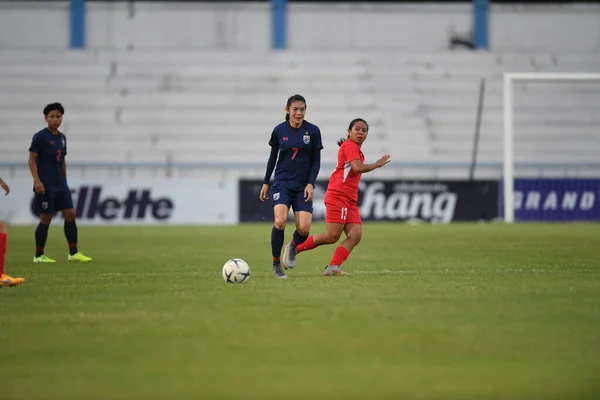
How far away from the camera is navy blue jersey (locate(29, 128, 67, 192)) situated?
15.1 meters

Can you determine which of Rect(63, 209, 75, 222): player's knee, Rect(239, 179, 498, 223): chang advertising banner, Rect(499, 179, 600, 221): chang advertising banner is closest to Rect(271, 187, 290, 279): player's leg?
Rect(63, 209, 75, 222): player's knee

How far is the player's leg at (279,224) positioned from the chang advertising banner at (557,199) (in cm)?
2243

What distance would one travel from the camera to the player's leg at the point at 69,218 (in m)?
15.5

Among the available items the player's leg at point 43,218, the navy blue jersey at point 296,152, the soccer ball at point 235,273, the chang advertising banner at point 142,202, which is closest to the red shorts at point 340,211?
the navy blue jersey at point 296,152

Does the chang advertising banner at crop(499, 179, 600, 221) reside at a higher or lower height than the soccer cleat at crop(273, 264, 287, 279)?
lower

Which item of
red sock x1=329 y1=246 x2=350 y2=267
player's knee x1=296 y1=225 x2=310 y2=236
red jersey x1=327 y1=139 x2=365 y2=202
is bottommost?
red sock x1=329 y1=246 x2=350 y2=267

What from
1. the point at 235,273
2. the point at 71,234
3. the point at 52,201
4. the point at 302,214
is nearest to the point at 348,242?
the point at 302,214

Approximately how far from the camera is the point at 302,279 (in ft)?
38.1

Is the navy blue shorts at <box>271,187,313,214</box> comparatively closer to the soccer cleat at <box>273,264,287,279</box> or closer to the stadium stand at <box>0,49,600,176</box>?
the soccer cleat at <box>273,264,287,279</box>

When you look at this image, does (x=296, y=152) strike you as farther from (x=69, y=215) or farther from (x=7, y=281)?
(x=69, y=215)

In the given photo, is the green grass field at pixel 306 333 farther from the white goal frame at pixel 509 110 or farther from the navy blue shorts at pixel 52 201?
the white goal frame at pixel 509 110

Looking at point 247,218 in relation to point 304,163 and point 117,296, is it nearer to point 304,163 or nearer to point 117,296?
point 304,163

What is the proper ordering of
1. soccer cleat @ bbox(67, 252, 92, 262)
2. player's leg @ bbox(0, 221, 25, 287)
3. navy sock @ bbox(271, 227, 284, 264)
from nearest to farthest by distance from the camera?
player's leg @ bbox(0, 221, 25, 287) < navy sock @ bbox(271, 227, 284, 264) < soccer cleat @ bbox(67, 252, 92, 262)

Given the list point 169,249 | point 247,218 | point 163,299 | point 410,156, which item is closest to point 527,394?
point 163,299
